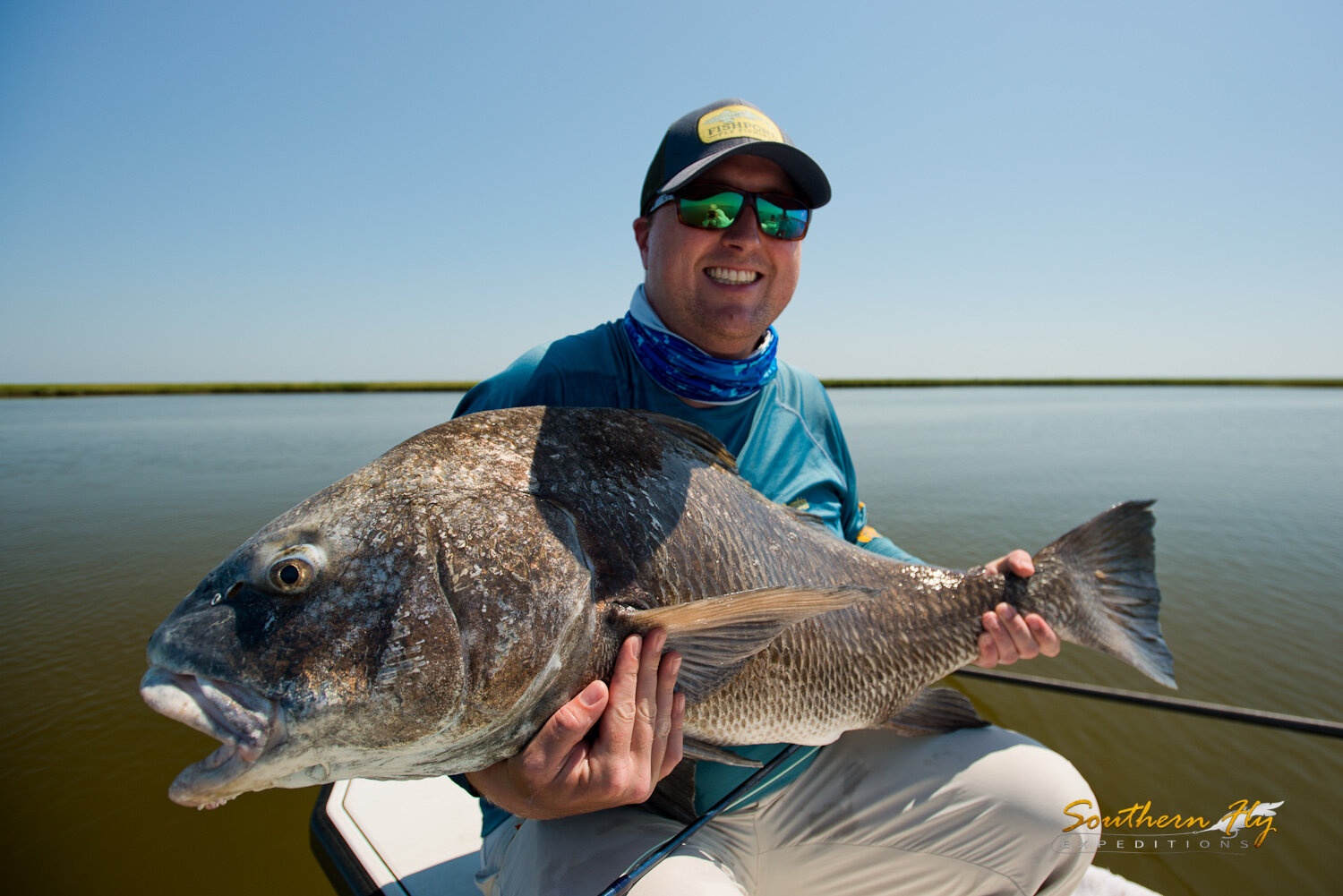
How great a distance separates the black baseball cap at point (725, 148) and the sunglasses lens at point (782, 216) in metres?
0.06

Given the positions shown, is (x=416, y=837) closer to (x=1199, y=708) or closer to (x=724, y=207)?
(x=724, y=207)

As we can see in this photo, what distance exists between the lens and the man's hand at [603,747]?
5.18 feet

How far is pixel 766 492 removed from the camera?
265cm

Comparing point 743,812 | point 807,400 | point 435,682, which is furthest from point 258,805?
point 807,400

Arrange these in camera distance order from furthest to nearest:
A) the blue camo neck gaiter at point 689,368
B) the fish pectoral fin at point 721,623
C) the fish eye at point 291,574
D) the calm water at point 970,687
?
the calm water at point 970,687
the blue camo neck gaiter at point 689,368
the fish pectoral fin at point 721,623
the fish eye at point 291,574

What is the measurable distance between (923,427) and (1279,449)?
11968 millimetres

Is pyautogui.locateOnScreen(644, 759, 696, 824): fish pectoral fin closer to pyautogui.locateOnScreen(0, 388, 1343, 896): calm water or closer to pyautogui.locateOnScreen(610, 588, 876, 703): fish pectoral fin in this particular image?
pyautogui.locateOnScreen(610, 588, 876, 703): fish pectoral fin

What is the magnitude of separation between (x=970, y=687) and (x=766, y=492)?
495 centimetres

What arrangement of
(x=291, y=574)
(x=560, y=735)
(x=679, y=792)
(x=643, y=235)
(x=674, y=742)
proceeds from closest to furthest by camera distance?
(x=291, y=574) → (x=560, y=735) → (x=674, y=742) → (x=679, y=792) → (x=643, y=235)

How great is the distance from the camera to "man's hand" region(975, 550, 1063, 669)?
255 centimetres

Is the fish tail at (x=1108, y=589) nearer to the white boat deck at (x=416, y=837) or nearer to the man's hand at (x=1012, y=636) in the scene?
the man's hand at (x=1012, y=636)

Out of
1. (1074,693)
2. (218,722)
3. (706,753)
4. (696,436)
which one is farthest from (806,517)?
(1074,693)

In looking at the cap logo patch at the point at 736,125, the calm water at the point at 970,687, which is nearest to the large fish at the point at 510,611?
the cap logo patch at the point at 736,125

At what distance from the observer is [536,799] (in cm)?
167
